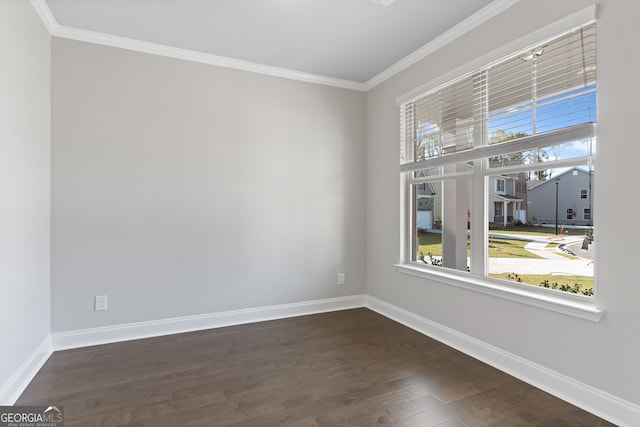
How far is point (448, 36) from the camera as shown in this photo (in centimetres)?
283

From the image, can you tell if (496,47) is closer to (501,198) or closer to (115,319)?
(501,198)

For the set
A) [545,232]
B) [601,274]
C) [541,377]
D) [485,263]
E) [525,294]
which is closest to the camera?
[601,274]

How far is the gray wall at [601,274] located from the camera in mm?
1782

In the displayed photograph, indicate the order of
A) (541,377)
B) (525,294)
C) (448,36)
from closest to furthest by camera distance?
(541,377)
(525,294)
(448,36)

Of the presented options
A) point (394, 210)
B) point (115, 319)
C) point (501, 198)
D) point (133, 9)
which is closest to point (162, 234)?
point (115, 319)

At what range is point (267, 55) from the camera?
3.28 m

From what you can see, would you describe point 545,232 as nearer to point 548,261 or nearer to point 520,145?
point 548,261

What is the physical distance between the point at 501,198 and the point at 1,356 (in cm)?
352

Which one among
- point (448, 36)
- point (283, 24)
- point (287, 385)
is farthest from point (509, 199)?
point (283, 24)

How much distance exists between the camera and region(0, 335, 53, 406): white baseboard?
76.9 inches

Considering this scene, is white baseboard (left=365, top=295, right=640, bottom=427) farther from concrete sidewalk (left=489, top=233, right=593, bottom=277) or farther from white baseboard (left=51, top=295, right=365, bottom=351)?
white baseboard (left=51, top=295, right=365, bottom=351)

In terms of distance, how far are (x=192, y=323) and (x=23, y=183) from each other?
1798 mm

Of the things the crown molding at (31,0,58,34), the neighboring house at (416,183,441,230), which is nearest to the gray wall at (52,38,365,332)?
the crown molding at (31,0,58,34)

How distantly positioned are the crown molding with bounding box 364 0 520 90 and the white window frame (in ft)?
0.93
